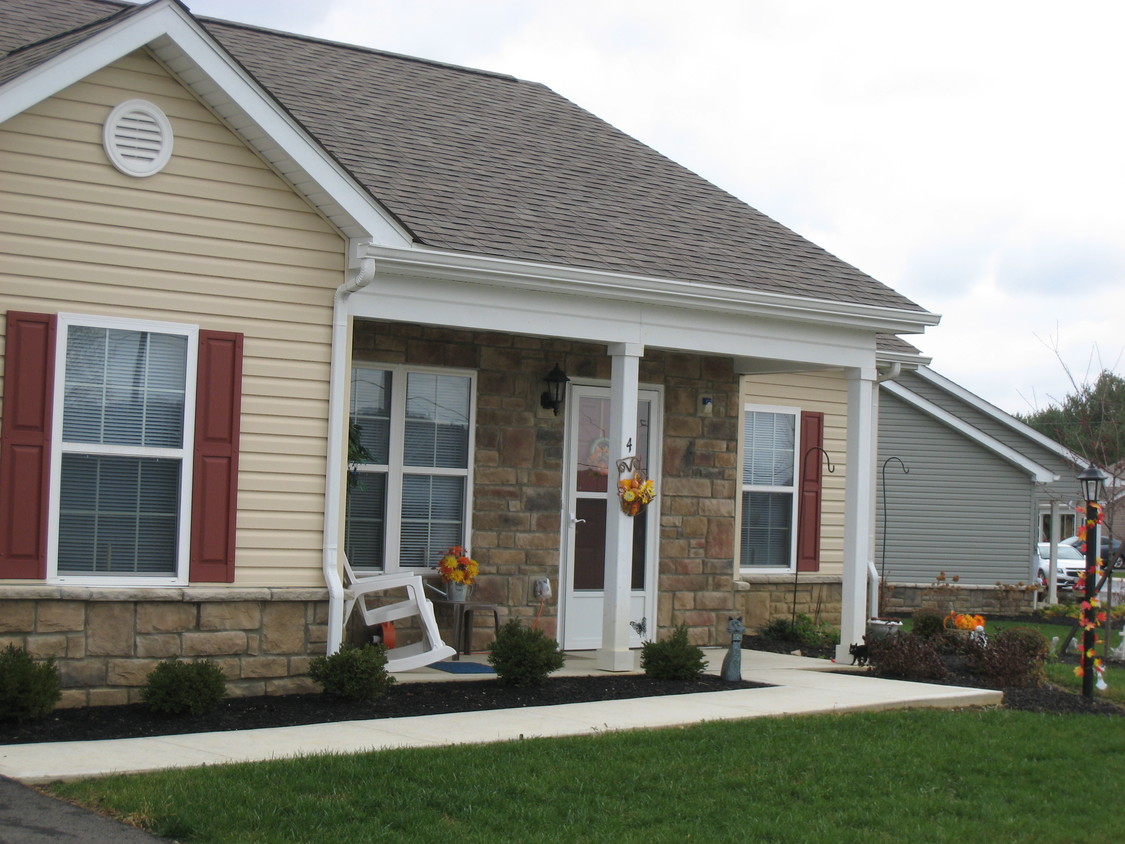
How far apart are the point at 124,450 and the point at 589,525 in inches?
182

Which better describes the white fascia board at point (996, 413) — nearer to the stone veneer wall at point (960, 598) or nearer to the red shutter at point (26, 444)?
the stone veneer wall at point (960, 598)

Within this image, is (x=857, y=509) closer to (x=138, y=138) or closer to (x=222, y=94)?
(x=222, y=94)

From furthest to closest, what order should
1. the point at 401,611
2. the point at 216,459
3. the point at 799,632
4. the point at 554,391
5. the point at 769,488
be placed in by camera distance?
the point at 769,488, the point at 799,632, the point at 554,391, the point at 401,611, the point at 216,459

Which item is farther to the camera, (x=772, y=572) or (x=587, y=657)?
(x=772, y=572)

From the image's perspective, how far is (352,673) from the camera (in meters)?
8.29

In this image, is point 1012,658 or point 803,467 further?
point 803,467

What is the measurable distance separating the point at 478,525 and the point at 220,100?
4201 mm

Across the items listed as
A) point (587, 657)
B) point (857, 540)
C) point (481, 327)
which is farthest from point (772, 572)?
point (481, 327)

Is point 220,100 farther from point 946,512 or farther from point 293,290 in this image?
point 946,512

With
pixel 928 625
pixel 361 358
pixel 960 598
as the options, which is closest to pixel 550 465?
pixel 361 358

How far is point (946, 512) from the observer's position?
Result: 2273cm

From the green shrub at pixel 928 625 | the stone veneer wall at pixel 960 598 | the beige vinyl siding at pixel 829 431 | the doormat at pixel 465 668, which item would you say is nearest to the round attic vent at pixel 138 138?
the doormat at pixel 465 668

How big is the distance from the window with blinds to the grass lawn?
89.5 inches

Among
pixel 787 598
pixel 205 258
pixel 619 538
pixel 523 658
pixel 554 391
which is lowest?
pixel 523 658
